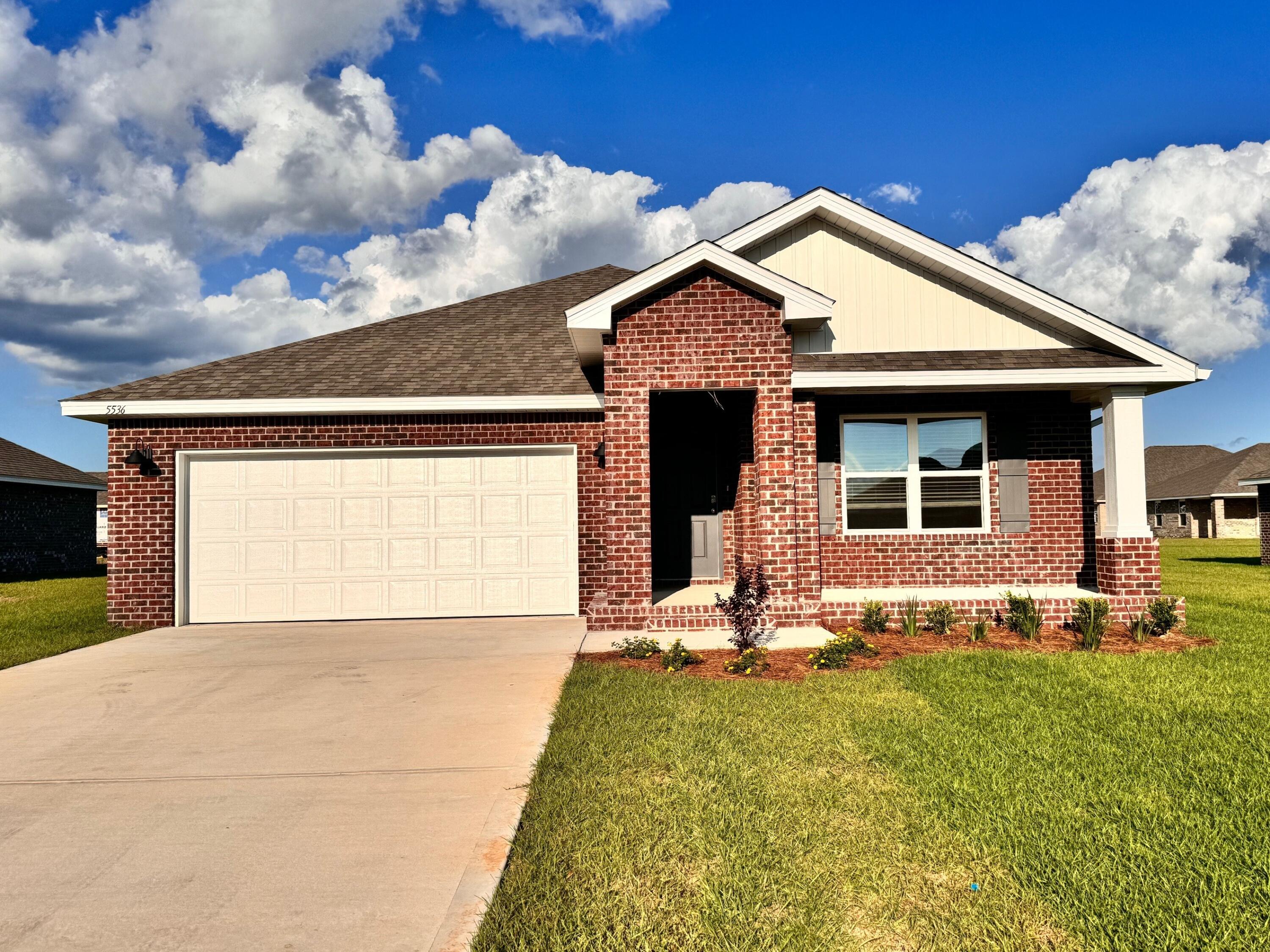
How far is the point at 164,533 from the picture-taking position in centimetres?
1052

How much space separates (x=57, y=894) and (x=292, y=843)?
0.94m

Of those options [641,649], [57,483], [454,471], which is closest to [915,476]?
[641,649]

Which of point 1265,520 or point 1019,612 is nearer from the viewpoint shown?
point 1019,612

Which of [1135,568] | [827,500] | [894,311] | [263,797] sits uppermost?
[894,311]

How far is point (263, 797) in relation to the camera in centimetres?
434

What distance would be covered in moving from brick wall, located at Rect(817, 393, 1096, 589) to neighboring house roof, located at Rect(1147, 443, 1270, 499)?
116 feet

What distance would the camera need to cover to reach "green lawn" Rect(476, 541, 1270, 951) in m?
2.90

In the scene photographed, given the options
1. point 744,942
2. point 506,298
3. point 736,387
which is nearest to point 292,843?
point 744,942

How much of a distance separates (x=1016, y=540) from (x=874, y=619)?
9.79ft

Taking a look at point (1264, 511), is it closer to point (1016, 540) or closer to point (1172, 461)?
point (1016, 540)

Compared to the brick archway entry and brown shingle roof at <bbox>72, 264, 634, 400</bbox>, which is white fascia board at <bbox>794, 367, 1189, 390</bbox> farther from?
brown shingle roof at <bbox>72, 264, 634, 400</bbox>

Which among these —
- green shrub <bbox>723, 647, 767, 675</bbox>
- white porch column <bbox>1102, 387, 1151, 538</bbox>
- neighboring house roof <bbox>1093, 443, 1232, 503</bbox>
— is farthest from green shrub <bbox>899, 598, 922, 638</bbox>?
neighboring house roof <bbox>1093, 443, 1232, 503</bbox>

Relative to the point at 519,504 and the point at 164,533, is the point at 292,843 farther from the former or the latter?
the point at 164,533

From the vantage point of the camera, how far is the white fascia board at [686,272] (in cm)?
923
